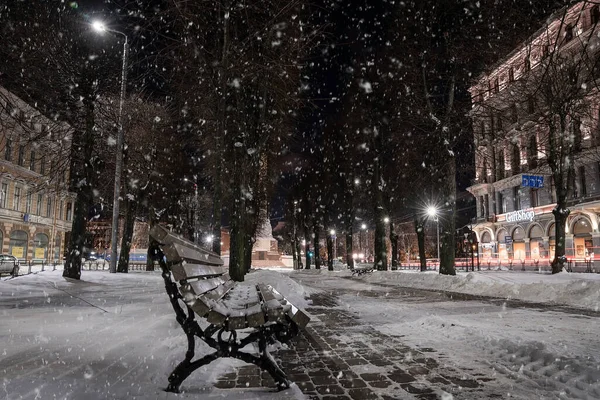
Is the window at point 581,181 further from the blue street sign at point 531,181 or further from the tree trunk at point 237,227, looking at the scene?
the tree trunk at point 237,227

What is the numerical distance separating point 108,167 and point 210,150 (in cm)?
562

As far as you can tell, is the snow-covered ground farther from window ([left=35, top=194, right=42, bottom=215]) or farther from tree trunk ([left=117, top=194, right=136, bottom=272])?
window ([left=35, top=194, right=42, bottom=215])

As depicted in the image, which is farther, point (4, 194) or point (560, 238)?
point (4, 194)

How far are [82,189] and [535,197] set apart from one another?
44.7 m

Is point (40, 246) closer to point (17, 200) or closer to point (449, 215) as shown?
point (17, 200)

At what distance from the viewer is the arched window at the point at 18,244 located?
1585 inches

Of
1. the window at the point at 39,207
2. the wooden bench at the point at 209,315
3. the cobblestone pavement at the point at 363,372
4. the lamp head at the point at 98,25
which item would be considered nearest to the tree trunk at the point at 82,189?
the lamp head at the point at 98,25

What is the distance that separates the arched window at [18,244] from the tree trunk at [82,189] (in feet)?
96.8

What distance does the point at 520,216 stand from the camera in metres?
47.3

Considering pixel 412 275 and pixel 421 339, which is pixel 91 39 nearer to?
pixel 421 339

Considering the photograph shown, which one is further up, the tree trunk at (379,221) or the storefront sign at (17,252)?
the tree trunk at (379,221)

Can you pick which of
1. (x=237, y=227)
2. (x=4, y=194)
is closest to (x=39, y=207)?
(x=4, y=194)

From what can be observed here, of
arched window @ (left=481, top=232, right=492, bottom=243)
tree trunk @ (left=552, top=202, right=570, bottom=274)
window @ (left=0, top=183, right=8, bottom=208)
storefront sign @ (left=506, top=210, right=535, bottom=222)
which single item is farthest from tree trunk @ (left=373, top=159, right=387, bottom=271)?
arched window @ (left=481, top=232, right=492, bottom=243)

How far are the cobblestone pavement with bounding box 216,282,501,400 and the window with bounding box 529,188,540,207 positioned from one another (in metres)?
46.0
